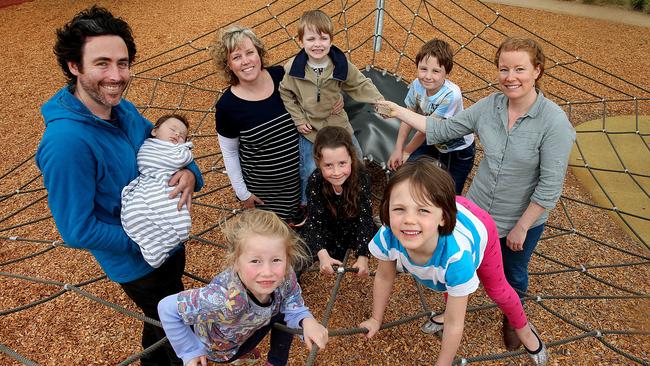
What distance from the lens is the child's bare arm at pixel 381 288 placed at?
4.61 ft

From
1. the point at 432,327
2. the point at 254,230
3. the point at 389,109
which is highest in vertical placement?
the point at 389,109

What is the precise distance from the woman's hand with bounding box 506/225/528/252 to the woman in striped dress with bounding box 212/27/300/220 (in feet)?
3.12

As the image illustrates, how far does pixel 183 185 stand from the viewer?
55.6 inches

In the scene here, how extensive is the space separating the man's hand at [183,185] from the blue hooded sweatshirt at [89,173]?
12 cm

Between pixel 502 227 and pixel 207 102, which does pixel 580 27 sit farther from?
pixel 502 227

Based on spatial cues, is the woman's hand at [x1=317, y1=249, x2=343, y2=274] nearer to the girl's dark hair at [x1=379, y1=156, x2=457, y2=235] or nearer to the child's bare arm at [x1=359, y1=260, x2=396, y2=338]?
the child's bare arm at [x1=359, y1=260, x2=396, y2=338]

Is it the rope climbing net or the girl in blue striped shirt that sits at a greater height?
the girl in blue striped shirt

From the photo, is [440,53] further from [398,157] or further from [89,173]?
[89,173]

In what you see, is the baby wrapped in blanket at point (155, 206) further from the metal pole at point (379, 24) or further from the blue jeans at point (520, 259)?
the metal pole at point (379, 24)

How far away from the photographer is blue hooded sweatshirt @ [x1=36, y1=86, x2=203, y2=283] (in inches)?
43.4

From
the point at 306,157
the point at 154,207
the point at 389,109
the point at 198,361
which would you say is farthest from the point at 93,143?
the point at 389,109

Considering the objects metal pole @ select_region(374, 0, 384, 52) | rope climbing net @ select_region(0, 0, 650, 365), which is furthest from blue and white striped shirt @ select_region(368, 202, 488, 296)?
metal pole @ select_region(374, 0, 384, 52)

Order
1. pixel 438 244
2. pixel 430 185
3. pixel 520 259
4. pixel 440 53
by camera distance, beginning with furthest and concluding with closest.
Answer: pixel 440 53
pixel 520 259
pixel 438 244
pixel 430 185

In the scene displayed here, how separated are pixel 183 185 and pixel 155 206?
0.12 meters
